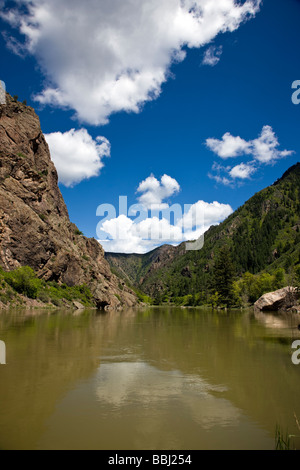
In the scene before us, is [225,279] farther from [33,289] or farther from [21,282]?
[21,282]

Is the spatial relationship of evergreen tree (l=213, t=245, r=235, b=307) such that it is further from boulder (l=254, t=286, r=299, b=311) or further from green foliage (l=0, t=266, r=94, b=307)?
green foliage (l=0, t=266, r=94, b=307)

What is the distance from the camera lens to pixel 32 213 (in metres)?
78.1

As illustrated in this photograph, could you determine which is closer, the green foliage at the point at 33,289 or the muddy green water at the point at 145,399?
the muddy green water at the point at 145,399

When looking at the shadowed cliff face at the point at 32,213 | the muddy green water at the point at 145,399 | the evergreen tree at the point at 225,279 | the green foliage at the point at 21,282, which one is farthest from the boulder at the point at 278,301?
the muddy green water at the point at 145,399

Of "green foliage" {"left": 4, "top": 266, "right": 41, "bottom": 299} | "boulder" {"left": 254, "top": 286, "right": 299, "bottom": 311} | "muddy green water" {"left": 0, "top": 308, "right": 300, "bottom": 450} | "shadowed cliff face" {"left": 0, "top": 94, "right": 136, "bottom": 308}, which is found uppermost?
"shadowed cliff face" {"left": 0, "top": 94, "right": 136, "bottom": 308}

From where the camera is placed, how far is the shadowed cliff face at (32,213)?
7056cm

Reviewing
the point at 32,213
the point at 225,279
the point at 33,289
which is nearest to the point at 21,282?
the point at 33,289

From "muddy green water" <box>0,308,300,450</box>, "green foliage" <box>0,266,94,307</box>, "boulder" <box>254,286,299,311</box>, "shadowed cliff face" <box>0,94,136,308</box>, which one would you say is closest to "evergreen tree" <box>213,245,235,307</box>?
"shadowed cliff face" <box>0,94,136,308</box>

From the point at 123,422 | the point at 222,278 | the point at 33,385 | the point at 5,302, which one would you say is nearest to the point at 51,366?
the point at 33,385

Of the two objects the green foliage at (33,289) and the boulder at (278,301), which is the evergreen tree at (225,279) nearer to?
the boulder at (278,301)

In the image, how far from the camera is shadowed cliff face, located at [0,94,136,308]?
2778 inches

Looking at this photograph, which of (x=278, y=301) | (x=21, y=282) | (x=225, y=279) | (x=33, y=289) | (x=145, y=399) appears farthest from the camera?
(x=225, y=279)

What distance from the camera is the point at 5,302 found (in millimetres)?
51469

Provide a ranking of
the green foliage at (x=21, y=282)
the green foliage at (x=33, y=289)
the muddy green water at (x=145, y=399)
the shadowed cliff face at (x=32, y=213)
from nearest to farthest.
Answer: the muddy green water at (x=145, y=399)
the green foliage at (x=33, y=289)
the green foliage at (x=21, y=282)
the shadowed cliff face at (x=32, y=213)
